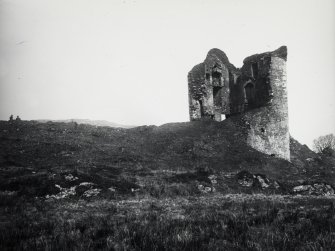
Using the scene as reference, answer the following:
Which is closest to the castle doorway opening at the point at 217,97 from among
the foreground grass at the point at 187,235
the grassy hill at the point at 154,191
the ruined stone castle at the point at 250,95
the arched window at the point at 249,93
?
the ruined stone castle at the point at 250,95

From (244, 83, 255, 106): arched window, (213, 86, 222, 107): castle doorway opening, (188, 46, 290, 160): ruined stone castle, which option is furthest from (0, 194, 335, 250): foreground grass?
(213, 86, 222, 107): castle doorway opening

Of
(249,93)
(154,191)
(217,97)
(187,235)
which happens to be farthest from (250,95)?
(187,235)

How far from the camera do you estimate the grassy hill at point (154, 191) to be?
4902 millimetres

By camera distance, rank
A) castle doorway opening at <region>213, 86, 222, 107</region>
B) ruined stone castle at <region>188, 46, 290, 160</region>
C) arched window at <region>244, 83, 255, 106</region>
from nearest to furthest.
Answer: ruined stone castle at <region>188, 46, 290, 160</region>
arched window at <region>244, 83, 255, 106</region>
castle doorway opening at <region>213, 86, 222, 107</region>

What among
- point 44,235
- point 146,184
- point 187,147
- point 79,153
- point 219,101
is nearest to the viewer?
point 44,235

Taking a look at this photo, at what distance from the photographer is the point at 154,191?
43.6 ft

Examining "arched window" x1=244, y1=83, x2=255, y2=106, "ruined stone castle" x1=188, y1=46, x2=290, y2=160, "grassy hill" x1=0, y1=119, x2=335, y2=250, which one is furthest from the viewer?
"arched window" x1=244, y1=83, x2=255, y2=106

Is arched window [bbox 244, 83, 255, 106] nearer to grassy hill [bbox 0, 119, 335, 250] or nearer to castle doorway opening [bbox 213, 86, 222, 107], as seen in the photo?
castle doorway opening [bbox 213, 86, 222, 107]

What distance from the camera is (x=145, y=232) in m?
5.20

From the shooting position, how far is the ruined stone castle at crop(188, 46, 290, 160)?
997 inches

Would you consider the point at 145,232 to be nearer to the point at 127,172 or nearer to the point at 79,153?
the point at 127,172

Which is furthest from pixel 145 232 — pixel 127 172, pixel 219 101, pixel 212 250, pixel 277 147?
pixel 219 101

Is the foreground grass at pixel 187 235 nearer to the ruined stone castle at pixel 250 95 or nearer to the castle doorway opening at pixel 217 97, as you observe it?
the ruined stone castle at pixel 250 95

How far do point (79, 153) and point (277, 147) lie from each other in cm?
1521
